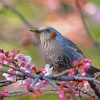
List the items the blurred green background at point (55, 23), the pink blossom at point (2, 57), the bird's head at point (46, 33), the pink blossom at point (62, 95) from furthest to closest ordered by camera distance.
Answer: the blurred green background at point (55, 23), the bird's head at point (46, 33), the pink blossom at point (2, 57), the pink blossom at point (62, 95)

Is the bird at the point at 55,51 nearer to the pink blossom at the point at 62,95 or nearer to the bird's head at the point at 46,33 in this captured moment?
the bird's head at the point at 46,33

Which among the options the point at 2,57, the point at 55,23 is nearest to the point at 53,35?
the point at 2,57

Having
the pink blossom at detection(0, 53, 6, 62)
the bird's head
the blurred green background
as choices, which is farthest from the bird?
the blurred green background

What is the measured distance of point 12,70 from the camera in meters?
3.45

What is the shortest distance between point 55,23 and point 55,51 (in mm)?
4151

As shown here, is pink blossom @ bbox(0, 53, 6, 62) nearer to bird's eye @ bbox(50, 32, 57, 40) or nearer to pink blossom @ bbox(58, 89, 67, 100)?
pink blossom @ bbox(58, 89, 67, 100)

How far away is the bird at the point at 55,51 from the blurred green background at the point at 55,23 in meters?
2.68

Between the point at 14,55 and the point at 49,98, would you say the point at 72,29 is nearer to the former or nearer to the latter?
the point at 49,98

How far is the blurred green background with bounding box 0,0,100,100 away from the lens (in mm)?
8391

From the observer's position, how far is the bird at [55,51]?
483 cm

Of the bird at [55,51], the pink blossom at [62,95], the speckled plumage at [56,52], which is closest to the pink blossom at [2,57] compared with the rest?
the pink blossom at [62,95]

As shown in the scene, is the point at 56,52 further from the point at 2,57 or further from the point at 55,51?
the point at 2,57

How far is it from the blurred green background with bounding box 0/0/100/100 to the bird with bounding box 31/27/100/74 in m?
2.68

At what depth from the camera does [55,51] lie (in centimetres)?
497
